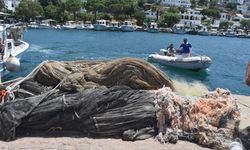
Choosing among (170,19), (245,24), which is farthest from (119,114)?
(245,24)

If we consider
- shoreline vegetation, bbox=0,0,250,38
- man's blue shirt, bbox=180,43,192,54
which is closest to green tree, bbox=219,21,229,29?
shoreline vegetation, bbox=0,0,250,38

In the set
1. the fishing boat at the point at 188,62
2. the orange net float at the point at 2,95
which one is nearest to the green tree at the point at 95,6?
the fishing boat at the point at 188,62

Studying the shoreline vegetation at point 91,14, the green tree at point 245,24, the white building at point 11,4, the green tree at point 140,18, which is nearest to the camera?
the shoreline vegetation at point 91,14

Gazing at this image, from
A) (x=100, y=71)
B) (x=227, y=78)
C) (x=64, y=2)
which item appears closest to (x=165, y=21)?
(x=64, y=2)

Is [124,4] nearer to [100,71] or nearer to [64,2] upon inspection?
[64,2]

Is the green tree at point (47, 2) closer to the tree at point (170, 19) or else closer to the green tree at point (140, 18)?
the green tree at point (140, 18)

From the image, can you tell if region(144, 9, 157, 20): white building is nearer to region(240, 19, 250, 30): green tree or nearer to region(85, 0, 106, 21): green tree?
region(85, 0, 106, 21): green tree

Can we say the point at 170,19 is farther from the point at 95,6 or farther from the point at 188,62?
the point at 188,62

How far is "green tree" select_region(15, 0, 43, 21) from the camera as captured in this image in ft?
458

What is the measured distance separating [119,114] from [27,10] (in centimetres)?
13568

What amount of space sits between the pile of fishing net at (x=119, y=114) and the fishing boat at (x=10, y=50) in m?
11.9

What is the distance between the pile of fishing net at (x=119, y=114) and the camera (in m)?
8.30

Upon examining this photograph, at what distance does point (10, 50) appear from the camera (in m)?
28.6

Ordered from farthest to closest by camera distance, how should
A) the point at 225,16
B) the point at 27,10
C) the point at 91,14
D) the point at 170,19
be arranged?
the point at 225,16 → the point at 91,14 → the point at 170,19 → the point at 27,10
